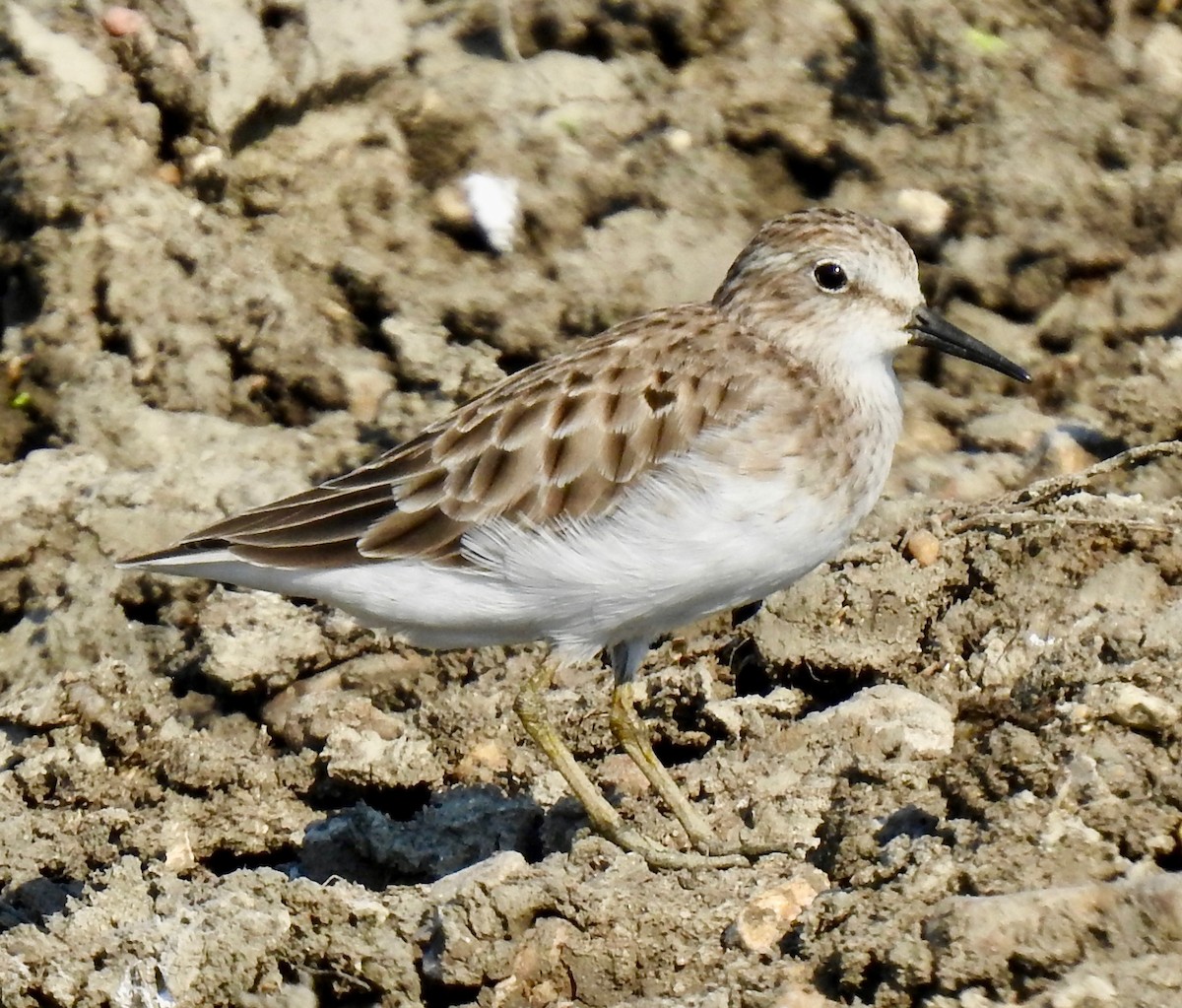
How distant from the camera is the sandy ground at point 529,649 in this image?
491cm

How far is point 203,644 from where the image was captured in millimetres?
6812

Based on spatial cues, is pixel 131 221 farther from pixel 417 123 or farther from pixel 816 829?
pixel 816 829

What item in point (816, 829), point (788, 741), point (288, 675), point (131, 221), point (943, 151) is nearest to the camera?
point (816, 829)

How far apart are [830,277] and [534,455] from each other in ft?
3.69

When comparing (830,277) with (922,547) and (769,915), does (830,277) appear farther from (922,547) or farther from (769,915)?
(769,915)

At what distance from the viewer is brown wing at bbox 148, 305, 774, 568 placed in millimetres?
5793

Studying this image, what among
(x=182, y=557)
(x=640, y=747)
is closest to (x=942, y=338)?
(x=640, y=747)

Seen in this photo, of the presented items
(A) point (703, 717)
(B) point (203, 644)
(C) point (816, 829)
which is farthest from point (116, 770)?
(C) point (816, 829)

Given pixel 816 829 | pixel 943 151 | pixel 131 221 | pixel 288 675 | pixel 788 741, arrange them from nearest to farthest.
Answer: pixel 816 829 → pixel 788 741 → pixel 288 675 → pixel 131 221 → pixel 943 151

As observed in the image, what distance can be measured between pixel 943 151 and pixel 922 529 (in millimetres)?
2435

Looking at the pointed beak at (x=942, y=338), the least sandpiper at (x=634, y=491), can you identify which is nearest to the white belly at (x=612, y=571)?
the least sandpiper at (x=634, y=491)

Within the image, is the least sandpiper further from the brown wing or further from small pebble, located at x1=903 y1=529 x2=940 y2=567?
small pebble, located at x1=903 y1=529 x2=940 y2=567

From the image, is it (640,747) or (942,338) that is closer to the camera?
(640,747)

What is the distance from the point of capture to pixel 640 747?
5965mm
